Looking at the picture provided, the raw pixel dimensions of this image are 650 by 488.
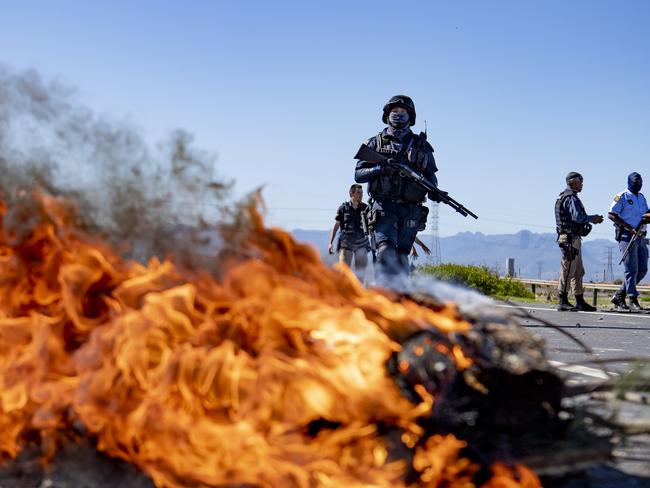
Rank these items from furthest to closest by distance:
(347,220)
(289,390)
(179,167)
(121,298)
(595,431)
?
(347,220) → (179,167) → (121,298) → (595,431) → (289,390)

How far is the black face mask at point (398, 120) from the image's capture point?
9.76 m

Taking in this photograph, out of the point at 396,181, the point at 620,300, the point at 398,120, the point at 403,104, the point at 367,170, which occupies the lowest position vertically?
the point at 620,300

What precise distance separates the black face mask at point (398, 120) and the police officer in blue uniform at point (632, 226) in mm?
6842

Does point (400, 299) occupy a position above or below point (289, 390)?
above

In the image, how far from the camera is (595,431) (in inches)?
119

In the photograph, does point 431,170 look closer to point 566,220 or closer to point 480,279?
point 566,220

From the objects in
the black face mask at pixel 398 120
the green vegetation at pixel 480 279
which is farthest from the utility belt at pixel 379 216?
the green vegetation at pixel 480 279

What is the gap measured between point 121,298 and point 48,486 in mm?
813

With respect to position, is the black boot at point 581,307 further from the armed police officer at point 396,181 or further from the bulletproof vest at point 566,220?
the armed police officer at point 396,181

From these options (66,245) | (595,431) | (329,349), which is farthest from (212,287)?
(595,431)

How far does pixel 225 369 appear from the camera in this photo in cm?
286

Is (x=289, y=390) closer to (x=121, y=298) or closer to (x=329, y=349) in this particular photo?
(x=329, y=349)

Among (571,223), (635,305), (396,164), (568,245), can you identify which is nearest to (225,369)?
(396,164)

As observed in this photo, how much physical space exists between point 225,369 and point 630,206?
1388 centimetres
